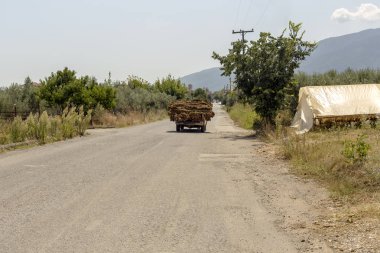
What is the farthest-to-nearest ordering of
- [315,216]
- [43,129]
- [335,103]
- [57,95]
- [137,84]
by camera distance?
[137,84] < [57,95] < [335,103] < [43,129] < [315,216]

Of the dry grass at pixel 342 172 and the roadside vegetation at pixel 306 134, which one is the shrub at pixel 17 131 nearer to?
the roadside vegetation at pixel 306 134

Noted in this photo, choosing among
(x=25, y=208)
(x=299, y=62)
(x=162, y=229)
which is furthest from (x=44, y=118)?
(x=162, y=229)

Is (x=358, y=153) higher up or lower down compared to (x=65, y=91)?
lower down

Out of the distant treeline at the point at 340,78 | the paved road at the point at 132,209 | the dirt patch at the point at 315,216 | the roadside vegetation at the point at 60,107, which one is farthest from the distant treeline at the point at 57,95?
the dirt patch at the point at 315,216

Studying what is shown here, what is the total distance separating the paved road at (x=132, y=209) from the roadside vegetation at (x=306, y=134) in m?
1.79

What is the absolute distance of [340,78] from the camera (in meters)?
32.7

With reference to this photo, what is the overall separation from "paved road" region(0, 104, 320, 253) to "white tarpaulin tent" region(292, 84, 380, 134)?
10171 mm

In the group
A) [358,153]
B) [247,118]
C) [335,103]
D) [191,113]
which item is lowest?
[247,118]

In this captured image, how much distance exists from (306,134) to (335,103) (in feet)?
11.7

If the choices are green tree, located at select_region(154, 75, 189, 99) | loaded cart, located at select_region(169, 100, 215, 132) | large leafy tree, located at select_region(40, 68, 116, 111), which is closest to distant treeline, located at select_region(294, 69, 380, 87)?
loaded cart, located at select_region(169, 100, 215, 132)

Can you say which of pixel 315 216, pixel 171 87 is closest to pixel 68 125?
pixel 315 216

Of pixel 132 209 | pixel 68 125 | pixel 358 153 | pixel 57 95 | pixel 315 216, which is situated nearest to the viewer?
pixel 315 216

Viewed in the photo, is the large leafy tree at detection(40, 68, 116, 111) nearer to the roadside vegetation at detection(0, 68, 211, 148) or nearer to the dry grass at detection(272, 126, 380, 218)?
the roadside vegetation at detection(0, 68, 211, 148)

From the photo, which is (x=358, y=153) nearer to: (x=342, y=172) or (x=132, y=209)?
(x=342, y=172)
